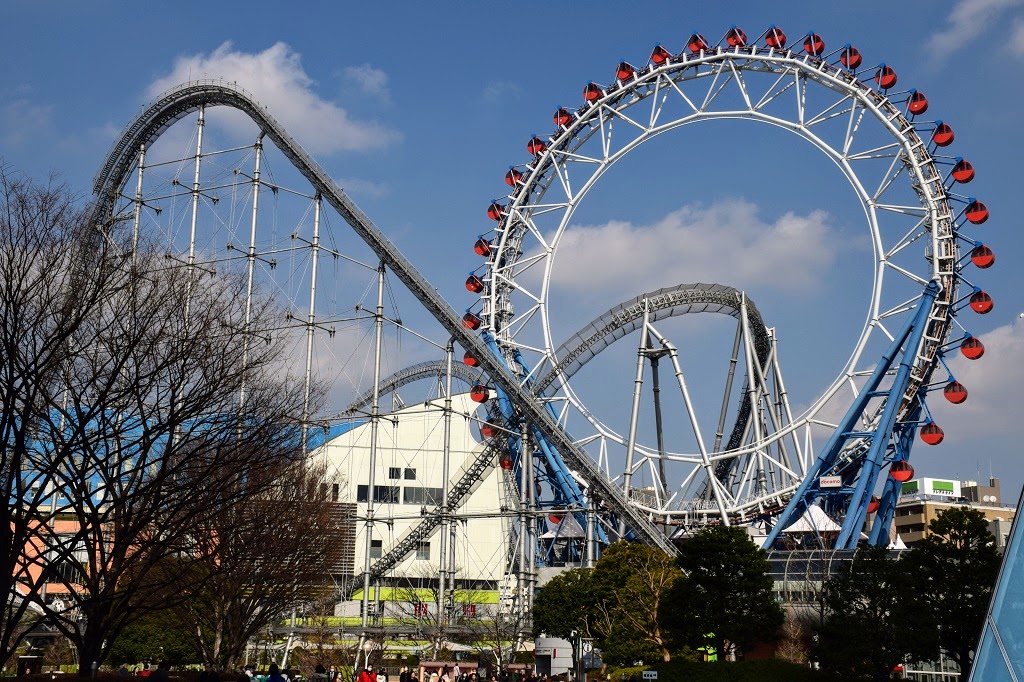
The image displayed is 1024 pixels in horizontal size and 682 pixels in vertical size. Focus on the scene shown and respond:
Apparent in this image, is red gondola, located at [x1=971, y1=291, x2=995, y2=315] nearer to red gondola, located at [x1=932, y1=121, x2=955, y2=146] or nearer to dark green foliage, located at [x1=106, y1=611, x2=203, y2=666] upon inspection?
red gondola, located at [x1=932, y1=121, x2=955, y2=146]

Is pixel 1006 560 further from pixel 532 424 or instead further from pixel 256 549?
pixel 532 424

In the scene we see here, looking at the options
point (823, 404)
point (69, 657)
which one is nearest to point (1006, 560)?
point (823, 404)

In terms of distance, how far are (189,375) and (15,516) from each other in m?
4.27

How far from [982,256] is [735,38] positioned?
16351 mm

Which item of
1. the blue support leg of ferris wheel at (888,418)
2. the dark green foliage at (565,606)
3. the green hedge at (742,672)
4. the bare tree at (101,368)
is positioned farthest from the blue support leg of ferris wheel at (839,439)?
the bare tree at (101,368)

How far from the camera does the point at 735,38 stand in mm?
53188

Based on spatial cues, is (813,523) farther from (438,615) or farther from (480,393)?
(438,615)

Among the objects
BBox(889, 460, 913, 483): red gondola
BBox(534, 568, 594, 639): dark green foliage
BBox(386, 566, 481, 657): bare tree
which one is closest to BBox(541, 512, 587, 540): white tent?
BBox(386, 566, 481, 657): bare tree

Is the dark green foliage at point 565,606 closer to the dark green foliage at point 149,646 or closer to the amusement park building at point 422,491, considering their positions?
the dark green foliage at point 149,646

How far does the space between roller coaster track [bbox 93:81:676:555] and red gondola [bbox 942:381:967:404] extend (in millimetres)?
14510

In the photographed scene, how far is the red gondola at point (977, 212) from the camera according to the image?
47750 millimetres

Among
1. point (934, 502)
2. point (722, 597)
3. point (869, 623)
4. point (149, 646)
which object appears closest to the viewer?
point (869, 623)

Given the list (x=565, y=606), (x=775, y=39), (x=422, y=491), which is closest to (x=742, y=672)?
(x=565, y=606)

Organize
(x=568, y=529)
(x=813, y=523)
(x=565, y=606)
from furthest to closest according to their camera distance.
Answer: (x=568, y=529)
(x=813, y=523)
(x=565, y=606)
